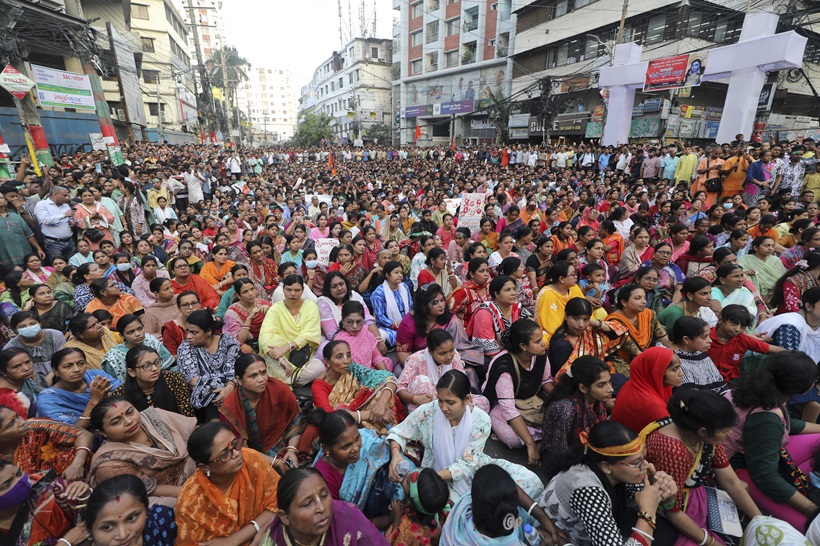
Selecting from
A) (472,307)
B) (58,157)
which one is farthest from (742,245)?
(58,157)

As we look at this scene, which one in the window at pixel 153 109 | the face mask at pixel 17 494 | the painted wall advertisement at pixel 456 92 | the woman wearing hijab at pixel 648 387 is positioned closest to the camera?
the face mask at pixel 17 494

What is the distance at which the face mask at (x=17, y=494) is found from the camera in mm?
1924

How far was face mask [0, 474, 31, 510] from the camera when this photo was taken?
1924 millimetres

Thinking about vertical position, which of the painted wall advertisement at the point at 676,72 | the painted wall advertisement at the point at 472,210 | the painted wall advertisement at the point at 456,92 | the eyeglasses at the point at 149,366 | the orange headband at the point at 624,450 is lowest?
the eyeglasses at the point at 149,366

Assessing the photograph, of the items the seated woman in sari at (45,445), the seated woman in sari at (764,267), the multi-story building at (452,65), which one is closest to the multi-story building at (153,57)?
the multi-story building at (452,65)

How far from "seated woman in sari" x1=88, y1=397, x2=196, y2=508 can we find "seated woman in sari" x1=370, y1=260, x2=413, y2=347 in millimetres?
2528

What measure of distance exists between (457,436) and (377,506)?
2.27 feet

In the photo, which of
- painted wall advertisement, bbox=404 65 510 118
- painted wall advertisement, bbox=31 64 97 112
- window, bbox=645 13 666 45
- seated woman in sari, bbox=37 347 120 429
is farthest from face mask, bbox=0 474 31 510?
painted wall advertisement, bbox=404 65 510 118

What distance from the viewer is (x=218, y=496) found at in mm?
2107

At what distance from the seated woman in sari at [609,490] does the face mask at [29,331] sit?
4.27 m

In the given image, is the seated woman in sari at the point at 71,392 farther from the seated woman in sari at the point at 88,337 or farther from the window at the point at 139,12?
the window at the point at 139,12

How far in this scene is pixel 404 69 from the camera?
40500mm

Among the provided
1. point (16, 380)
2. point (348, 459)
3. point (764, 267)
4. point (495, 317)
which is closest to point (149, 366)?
point (16, 380)

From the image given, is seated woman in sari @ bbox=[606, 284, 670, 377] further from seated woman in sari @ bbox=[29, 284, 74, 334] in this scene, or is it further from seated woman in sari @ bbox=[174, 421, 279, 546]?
seated woman in sari @ bbox=[29, 284, 74, 334]
